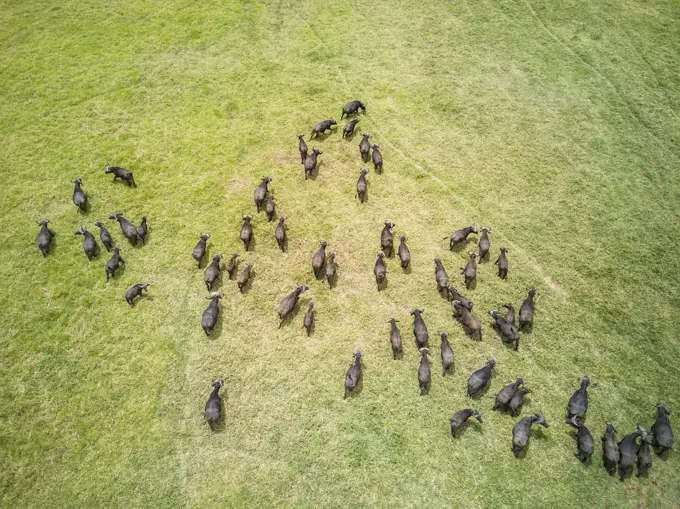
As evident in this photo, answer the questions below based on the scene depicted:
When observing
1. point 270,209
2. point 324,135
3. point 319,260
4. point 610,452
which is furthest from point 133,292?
point 610,452

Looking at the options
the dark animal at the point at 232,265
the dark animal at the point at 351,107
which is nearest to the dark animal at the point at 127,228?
the dark animal at the point at 232,265

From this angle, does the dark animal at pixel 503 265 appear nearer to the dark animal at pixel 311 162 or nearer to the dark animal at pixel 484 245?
the dark animal at pixel 484 245

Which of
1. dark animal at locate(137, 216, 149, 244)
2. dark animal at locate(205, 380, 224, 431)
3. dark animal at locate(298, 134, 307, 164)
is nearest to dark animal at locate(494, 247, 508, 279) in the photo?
dark animal at locate(298, 134, 307, 164)

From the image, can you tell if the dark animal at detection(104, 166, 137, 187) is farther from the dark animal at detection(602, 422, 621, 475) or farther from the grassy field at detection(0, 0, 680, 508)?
the dark animal at detection(602, 422, 621, 475)

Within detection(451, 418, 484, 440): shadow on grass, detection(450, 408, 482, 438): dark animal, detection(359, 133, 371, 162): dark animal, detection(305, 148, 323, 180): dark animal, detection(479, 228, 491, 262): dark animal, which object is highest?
detection(359, 133, 371, 162): dark animal

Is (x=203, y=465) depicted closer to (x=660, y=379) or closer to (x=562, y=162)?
(x=660, y=379)

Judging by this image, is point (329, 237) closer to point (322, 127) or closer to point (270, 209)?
point (270, 209)
